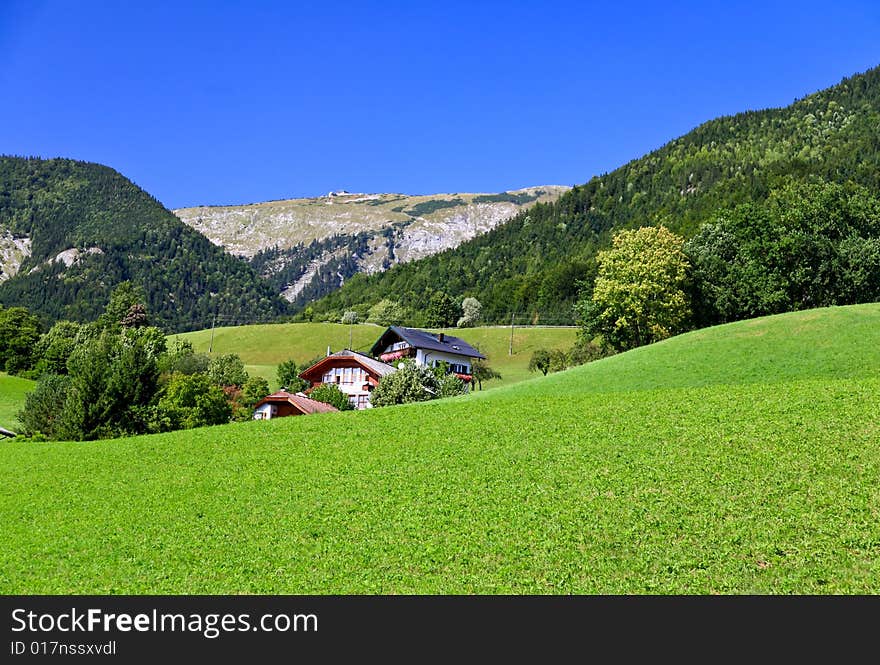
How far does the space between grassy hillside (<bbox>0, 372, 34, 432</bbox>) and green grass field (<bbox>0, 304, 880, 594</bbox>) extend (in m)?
52.7

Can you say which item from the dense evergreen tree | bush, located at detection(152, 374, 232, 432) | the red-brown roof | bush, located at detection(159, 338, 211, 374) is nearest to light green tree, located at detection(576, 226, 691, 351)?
the dense evergreen tree

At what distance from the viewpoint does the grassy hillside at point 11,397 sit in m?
83.8

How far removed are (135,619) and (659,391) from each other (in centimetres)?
2861

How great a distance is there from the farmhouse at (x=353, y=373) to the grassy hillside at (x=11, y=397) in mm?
33581

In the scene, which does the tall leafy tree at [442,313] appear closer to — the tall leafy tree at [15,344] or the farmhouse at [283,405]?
the tall leafy tree at [15,344]

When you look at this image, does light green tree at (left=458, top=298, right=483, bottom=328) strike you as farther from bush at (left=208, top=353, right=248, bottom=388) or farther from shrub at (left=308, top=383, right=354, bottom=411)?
shrub at (left=308, top=383, right=354, bottom=411)

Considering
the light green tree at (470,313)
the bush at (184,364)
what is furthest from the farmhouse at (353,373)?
the light green tree at (470,313)

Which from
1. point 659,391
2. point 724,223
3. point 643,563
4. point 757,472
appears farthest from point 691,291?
point 643,563

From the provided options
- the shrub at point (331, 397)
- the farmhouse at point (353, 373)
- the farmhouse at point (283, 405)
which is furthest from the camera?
the farmhouse at point (353, 373)

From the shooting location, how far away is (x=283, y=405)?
246 ft

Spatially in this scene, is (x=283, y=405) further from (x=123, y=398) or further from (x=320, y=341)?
(x=320, y=341)

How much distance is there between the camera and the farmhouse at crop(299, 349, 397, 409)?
89.4m

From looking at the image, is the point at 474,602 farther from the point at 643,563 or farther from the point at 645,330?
the point at 645,330

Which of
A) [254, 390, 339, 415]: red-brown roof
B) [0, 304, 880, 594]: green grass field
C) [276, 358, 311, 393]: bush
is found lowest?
[0, 304, 880, 594]: green grass field
